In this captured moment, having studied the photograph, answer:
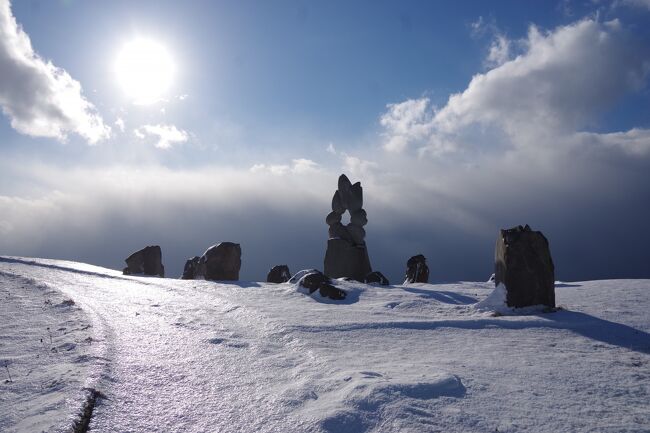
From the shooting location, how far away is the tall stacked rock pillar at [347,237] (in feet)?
73.5

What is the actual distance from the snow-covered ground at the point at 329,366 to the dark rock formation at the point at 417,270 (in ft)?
32.5

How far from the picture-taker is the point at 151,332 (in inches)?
302

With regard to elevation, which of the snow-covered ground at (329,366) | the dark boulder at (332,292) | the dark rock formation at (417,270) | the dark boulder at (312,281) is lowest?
the snow-covered ground at (329,366)

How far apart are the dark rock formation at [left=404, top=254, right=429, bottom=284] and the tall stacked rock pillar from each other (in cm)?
236

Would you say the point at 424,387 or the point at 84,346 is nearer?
the point at 424,387

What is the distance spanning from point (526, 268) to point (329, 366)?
560 centimetres

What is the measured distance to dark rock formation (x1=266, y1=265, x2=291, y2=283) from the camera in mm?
21891

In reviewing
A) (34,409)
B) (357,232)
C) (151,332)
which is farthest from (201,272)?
(34,409)

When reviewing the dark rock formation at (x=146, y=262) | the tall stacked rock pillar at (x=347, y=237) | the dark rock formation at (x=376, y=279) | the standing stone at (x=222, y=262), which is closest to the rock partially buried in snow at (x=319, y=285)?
the dark rock formation at (x=376, y=279)

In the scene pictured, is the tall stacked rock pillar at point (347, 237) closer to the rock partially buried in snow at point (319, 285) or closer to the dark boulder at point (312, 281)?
the rock partially buried in snow at point (319, 285)

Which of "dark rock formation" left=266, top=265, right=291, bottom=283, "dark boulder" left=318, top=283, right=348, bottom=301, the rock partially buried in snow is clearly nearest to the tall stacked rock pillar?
"dark rock formation" left=266, top=265, right=291, bottom=283

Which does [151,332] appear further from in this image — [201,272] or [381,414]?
[201,272]

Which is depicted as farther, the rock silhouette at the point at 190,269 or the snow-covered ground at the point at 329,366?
the rock silhouette at the point at 190,269

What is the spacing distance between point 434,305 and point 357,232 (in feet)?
43.9
